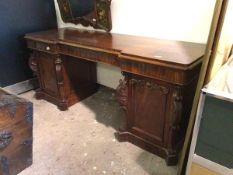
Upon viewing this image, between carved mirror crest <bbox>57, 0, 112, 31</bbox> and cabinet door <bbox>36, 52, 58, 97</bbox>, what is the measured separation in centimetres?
56

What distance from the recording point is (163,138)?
1.56m

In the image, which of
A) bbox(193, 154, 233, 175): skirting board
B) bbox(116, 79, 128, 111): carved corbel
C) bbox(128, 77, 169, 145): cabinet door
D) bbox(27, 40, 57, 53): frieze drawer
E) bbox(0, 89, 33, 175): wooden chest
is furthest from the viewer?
bbox(27, 40, 57, 53): frieze drawer

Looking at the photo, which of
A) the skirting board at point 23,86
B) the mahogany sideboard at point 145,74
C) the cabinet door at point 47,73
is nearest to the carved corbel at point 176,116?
the mahogany sideboard at point 145,74

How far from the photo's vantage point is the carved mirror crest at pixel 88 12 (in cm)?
208

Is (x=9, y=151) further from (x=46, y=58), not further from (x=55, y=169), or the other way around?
(x=46, y=58)

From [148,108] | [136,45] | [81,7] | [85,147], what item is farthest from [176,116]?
[81,7]

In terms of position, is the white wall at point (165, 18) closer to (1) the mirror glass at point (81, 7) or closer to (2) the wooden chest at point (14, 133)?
(1) the mirror glass at point (81, 7)

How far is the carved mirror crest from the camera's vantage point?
2.08 meters

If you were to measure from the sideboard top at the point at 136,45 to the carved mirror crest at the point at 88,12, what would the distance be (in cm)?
10

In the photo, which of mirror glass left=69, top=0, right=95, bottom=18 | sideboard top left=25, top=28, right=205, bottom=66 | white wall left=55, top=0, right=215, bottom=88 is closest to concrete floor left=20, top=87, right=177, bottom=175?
sideboard top left=25, top=28, right=205, bottom=66

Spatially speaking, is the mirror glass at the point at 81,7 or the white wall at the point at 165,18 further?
the mirror glass at the point at 81,7

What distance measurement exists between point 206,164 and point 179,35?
3.55 feet

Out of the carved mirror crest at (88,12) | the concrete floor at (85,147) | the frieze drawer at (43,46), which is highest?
the carved mirror crest at (88,12)

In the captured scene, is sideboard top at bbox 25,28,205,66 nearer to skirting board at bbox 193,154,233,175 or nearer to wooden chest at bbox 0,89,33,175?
skirting board at bbox 193,154,233,175
